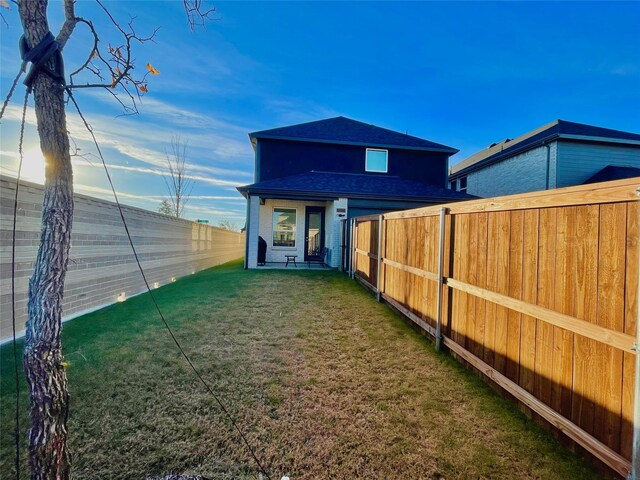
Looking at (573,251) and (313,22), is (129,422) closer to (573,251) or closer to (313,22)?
(573,251)

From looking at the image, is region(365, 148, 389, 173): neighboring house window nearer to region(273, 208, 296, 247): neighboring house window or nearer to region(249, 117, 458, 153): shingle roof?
region(249, 117, 458, 153): shingle roof

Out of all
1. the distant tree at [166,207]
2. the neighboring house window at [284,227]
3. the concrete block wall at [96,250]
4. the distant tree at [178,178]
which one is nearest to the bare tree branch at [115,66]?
the concrete block wall at [96,250]

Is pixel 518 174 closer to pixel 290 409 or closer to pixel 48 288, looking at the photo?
pixel 290 409

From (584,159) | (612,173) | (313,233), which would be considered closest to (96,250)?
(313,233)

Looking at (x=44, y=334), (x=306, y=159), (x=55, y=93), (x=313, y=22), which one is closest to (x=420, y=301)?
(x=44, y=334)

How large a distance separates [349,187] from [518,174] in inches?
378

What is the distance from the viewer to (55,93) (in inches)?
56.6

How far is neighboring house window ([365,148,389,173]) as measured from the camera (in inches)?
545

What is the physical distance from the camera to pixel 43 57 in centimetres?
134

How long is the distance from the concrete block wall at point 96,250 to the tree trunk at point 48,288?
3.16 metres

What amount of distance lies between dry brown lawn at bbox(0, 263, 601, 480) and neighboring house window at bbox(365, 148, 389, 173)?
35.0ft

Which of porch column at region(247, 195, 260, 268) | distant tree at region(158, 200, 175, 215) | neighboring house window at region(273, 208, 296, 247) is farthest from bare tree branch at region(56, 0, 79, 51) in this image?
distant tree at region(158, 200, 175, 215)

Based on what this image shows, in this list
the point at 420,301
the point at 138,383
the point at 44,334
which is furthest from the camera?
the point at 420,301

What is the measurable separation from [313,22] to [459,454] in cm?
936
